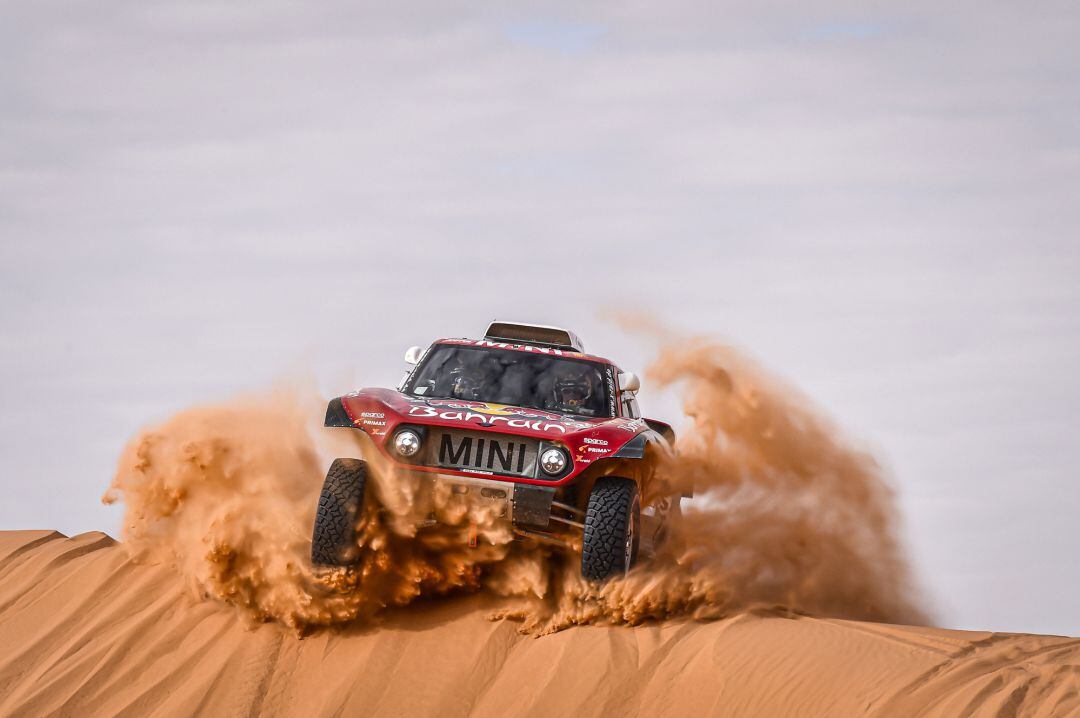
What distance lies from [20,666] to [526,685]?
3813mm

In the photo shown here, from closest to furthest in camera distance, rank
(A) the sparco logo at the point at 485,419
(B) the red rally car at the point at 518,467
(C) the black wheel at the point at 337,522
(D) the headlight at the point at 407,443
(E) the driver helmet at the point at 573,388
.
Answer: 1. (C) the black wheel at the point at 337,522
2. (B) the red rally car at the point at 518,467
3. (D) the headlight at the point at 407,443
4. (A) the sparco logo at the point at 485,419
5. (E) the driver helmet at the point at 573,388

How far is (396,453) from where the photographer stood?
942cm

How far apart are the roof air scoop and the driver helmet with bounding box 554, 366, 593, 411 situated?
0.65m

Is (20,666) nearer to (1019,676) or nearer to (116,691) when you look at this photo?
(116,691)

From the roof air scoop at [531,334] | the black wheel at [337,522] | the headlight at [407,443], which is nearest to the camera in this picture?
the black wheel at [337,522]

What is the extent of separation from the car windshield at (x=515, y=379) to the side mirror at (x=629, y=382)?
0.45 ft

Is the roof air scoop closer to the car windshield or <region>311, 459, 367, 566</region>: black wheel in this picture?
the car windshield

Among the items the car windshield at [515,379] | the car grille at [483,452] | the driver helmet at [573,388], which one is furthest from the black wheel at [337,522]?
the driver helmet at [573,388]

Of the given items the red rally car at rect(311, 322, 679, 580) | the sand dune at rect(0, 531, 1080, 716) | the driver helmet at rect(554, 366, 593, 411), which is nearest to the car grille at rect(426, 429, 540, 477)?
the red rally car at rect(311, 322, 679, 580)

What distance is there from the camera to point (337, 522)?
898 centimetres

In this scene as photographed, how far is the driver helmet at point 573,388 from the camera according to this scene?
1095cm

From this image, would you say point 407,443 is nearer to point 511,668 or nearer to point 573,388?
point 511,668

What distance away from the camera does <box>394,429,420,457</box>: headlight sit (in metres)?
9.38

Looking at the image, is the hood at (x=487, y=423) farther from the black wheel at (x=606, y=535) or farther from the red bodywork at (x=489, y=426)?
the black wheel at (x=606, y=535)
